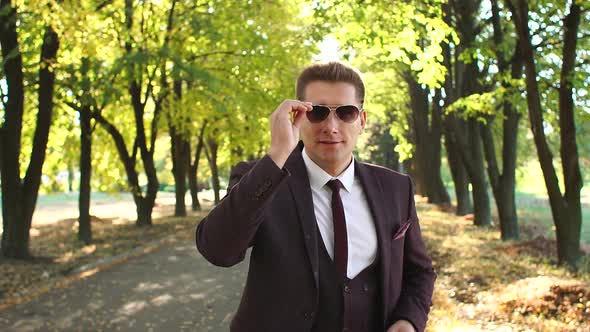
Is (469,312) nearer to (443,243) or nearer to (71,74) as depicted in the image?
(443,243)

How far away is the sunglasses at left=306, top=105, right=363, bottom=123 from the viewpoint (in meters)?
2.46

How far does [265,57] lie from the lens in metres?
20.7

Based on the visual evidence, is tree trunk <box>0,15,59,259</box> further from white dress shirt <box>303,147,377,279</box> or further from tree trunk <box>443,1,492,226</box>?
white dress shirt <box>303,147,377,279</box>

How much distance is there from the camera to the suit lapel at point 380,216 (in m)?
2.39

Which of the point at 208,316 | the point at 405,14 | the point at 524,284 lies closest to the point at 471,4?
the point at 405,14

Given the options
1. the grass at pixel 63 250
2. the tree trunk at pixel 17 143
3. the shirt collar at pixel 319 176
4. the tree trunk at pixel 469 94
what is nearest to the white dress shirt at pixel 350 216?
the shirt collar at pixel 319 176

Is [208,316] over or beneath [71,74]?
beneath

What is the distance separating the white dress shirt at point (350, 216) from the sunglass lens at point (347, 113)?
0.20m

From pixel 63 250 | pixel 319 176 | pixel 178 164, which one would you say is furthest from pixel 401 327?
pixel 178 164

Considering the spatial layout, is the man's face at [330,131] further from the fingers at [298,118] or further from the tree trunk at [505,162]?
the tree trunk at [505,162]

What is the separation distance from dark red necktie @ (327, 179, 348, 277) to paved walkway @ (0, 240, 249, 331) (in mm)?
5854

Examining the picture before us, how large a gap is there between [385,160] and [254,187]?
47.9 metres

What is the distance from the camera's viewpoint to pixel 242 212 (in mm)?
2129

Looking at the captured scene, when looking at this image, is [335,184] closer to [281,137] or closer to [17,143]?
[281,137]
